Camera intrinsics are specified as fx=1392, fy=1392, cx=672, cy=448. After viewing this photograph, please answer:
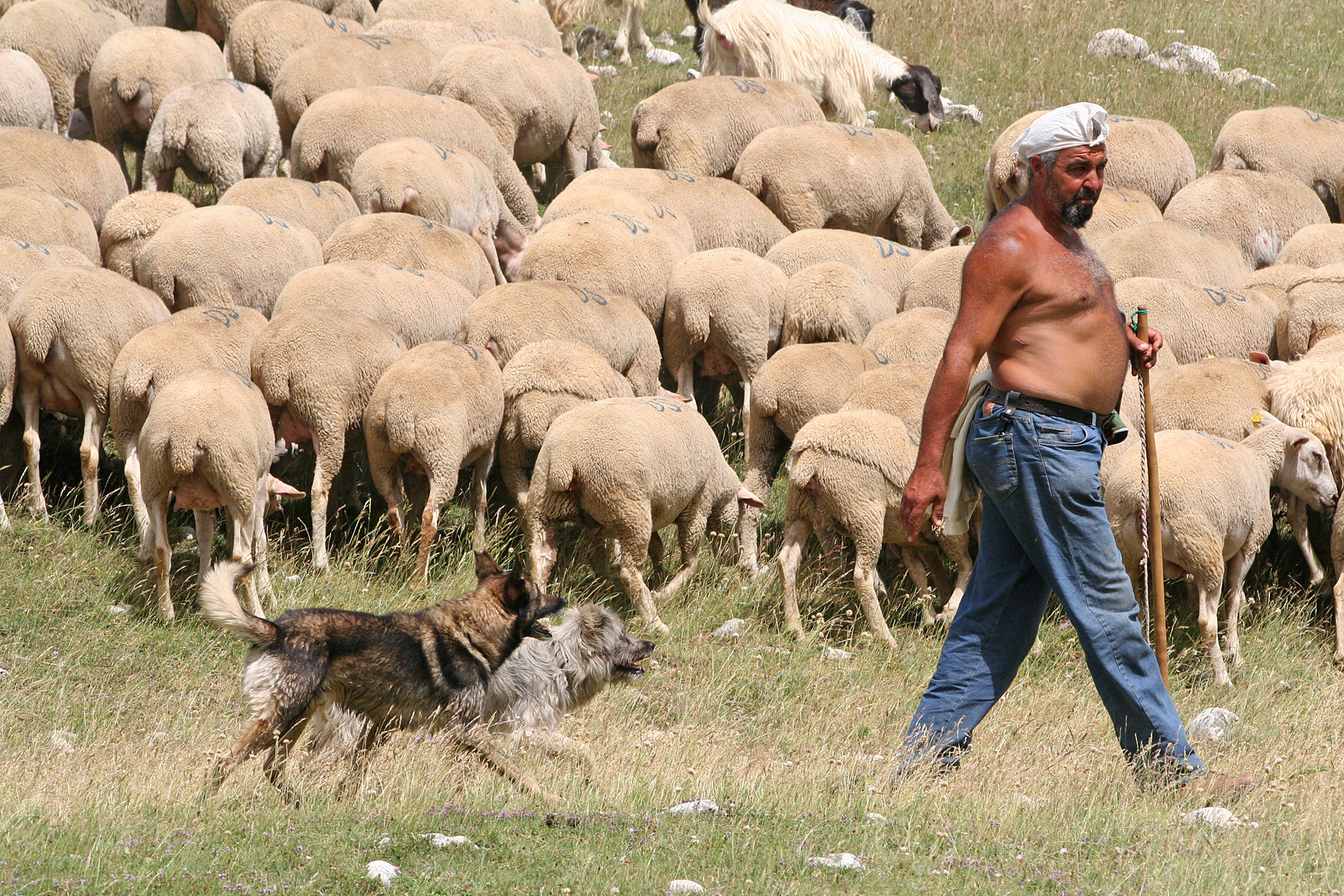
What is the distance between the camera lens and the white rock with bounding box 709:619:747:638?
26.9 ft

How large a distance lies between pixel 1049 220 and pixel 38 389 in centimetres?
641

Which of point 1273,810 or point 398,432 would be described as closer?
point 1273,810

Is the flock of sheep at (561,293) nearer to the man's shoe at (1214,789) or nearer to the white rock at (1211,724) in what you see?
the white rock at (1211,724)

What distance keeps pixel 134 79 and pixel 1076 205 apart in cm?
991

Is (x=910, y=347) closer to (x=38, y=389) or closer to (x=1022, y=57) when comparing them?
(x=38, y=389)

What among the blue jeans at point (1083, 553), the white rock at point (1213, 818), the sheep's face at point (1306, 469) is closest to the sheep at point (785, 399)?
the sheep's face at point (1306, 469)

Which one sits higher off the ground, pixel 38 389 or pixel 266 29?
pixel 266 29

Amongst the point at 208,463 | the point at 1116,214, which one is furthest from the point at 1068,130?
the point at 1116,214

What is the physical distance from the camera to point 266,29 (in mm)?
13922

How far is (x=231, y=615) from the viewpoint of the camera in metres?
4.85

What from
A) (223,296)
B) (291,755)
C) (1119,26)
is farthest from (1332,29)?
(291,755)

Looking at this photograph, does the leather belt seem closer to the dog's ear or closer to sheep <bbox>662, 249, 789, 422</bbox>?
the dog's ear

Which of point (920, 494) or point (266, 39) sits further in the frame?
point (266, 39)

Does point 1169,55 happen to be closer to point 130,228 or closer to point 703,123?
point 703,123
